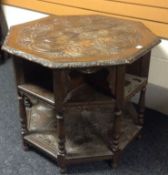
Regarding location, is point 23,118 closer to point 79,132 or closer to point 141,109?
point 79,132

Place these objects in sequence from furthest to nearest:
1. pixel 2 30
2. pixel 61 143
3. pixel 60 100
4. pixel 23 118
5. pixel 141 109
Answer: pixel 2 30
pixel 141 109
pixel 23 118
pixel 61 143
pixel 60 100

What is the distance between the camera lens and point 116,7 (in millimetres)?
1644

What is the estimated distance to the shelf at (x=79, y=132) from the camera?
138cm

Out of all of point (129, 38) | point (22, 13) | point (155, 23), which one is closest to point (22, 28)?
point (129, 38)

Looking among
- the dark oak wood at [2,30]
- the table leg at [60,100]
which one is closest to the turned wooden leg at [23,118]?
the table leg at [60,100]

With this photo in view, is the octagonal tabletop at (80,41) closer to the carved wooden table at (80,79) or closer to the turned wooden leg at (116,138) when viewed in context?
the carved wooden table at (80,79)

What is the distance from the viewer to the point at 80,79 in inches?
49.2

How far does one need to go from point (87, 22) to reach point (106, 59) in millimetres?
459

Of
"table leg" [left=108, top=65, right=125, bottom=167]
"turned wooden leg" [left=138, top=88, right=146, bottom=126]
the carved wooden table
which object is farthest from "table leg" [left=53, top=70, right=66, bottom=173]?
"turned wooden leg" [left=138, top=88, right=146, bottom=126]

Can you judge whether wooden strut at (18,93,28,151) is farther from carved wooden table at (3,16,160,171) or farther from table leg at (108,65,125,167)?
table leg at (108,65,125,167)

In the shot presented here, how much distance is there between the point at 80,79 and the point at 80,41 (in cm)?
16

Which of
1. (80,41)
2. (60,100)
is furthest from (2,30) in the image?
(60,100)

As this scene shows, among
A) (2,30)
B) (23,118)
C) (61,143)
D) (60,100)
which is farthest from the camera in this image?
(2,30)

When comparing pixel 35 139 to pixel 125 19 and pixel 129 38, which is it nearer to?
pixel 129 38
